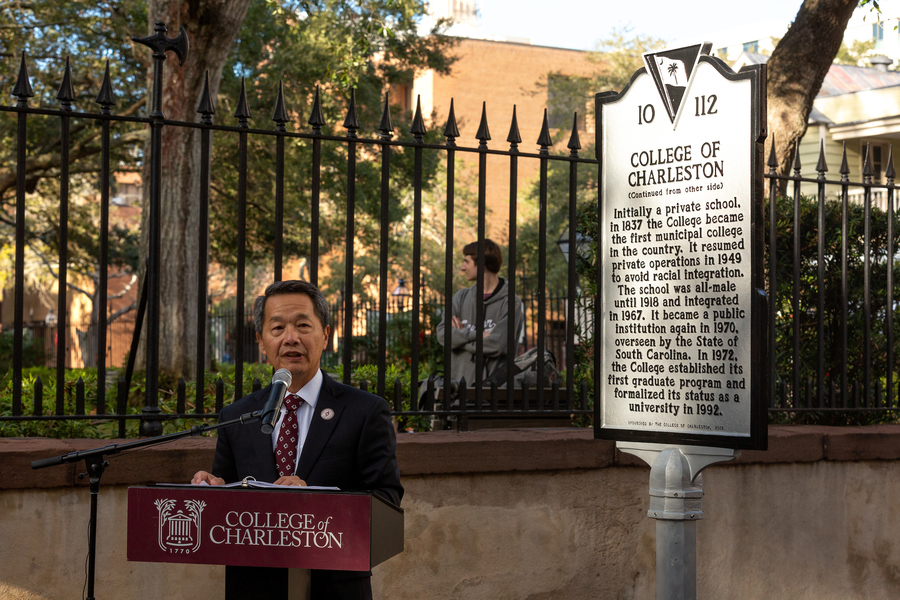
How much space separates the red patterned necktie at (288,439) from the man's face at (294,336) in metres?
0.06

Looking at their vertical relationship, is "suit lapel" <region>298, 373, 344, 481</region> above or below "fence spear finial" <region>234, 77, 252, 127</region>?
below

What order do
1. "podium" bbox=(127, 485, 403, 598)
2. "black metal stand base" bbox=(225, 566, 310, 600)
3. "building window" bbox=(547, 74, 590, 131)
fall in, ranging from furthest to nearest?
"building window" bbox=(547, 74, 590, 131), "black metal stand base" bbox=(225, 566, 310, 600), "podium" bbox=(127, 485, 403, 598)

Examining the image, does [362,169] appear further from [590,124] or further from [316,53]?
[590,124]

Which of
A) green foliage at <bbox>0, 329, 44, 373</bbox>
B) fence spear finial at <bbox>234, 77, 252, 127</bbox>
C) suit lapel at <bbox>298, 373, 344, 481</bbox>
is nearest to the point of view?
suit lapel at <bbox>298, 373, 344, 481</bbox>

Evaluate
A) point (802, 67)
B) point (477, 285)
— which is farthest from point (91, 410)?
point (802, 67)

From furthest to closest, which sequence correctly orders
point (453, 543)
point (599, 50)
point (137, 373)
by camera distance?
1. point (599, 50)
2. point (137, 373)
3. point (453, 543)

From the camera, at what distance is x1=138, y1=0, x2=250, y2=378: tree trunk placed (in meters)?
8.24

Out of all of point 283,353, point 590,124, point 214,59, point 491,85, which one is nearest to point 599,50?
point 590,124

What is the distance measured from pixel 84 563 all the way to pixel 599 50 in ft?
133

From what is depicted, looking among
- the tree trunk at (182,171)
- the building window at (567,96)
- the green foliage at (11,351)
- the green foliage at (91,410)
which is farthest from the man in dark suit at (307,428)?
the building window at (567,96)

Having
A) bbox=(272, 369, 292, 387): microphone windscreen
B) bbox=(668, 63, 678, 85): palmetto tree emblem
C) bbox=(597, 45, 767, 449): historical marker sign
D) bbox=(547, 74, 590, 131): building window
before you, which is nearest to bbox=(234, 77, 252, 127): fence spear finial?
bbox=(597, 45, 767, 449): historical marker sign

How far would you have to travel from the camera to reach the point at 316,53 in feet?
67.5

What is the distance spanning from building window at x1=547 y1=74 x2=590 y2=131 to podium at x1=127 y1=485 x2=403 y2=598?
124 ft

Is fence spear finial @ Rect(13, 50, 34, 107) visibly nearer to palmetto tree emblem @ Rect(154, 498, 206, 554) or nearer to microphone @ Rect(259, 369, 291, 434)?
microphone @ Rect(259, 369, 291, 434)
